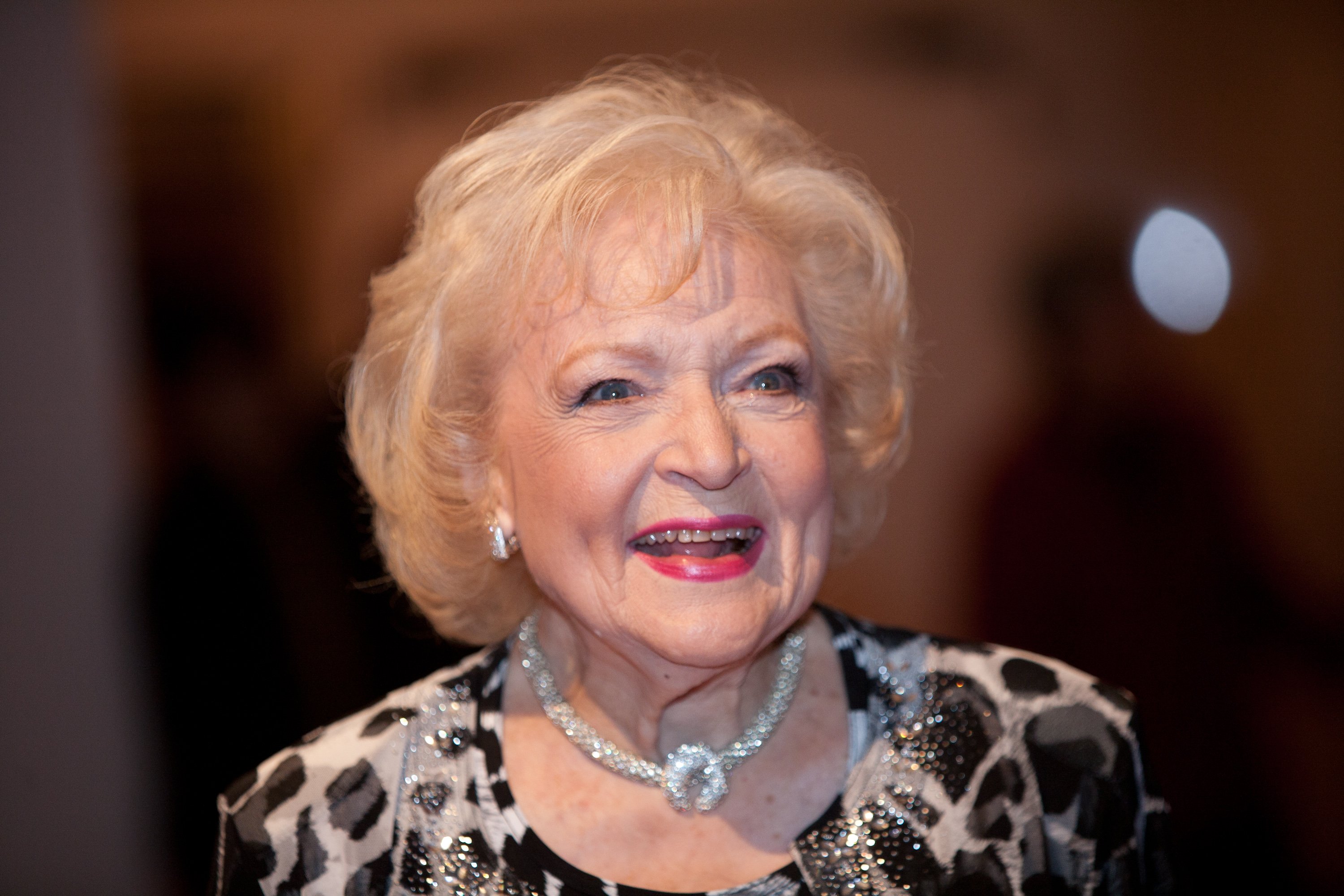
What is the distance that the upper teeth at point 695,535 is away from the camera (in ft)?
4.03

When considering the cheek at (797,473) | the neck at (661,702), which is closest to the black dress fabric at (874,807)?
the neck at (661,702)

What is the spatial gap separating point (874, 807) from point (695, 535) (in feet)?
1.51

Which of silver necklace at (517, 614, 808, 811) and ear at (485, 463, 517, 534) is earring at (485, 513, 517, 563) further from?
silver necklace at (517, 614, 808, 811)

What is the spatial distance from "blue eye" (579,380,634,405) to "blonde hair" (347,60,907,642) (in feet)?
0.43

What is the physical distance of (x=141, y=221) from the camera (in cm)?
263

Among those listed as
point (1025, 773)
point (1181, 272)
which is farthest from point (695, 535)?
point (1181, 272)

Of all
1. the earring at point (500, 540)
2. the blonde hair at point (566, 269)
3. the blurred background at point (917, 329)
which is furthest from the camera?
the blurred background at point (917, 329)

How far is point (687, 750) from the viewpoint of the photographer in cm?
138

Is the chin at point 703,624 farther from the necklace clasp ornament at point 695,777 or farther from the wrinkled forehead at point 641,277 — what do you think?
the wrinkled forehead at point 641,277

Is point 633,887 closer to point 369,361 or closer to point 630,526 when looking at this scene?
point 630,526

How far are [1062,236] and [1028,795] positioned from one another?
189cm

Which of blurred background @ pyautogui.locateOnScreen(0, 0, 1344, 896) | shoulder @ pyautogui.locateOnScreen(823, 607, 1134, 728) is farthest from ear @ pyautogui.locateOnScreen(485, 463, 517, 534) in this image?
blurred background @ pyautogui.locateOnScreen(0, 0, 1344, 896)

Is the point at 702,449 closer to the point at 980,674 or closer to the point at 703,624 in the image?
the point at 703,624

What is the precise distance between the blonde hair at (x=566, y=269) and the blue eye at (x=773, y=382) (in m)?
0.14
